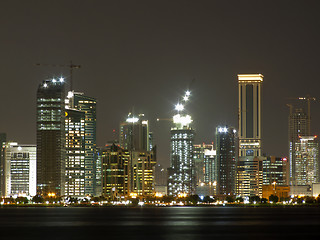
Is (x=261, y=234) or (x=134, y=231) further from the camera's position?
(x=134, y=231)

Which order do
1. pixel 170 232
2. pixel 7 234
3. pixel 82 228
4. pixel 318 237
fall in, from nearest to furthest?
pixel 318 237
pixel 7 234
pixel 170 232
pixel 82 228

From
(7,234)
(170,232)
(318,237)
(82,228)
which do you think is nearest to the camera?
(318,237)

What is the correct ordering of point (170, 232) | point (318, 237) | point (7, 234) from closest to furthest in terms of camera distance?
point (318, 237), point (7, 234), point (170, 232)

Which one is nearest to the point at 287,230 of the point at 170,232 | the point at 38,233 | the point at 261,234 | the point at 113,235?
the point at 261,234

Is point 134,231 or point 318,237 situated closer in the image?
point 318,237

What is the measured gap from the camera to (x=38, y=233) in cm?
14062

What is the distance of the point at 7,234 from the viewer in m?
137

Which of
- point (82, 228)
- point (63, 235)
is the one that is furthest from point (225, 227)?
point (63, 235)

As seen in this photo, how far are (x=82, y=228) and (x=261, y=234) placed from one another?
131ft

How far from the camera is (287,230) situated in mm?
147750

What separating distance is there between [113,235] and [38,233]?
603 inches

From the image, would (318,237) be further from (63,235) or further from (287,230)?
(63,235)

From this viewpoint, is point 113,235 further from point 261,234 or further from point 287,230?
point 287,230

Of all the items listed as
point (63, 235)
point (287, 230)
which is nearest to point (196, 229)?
point (287, 230)
